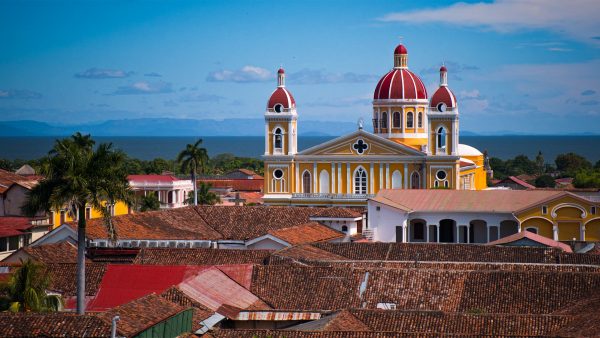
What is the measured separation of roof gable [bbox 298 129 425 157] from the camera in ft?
242

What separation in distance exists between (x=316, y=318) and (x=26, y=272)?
7475mm

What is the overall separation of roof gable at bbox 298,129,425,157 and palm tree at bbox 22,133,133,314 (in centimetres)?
4231

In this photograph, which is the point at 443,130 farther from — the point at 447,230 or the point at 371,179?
the point at 447,230

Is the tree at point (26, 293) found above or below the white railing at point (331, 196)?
below

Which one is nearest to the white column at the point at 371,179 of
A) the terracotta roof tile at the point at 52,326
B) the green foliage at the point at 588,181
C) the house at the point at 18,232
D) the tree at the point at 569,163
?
the green foliage at the point at 588,181

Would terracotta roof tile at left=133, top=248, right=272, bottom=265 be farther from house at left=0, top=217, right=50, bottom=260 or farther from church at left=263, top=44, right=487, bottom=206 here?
church at left=263, top=44, right=487, bottom=206

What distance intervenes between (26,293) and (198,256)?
13.4 metres

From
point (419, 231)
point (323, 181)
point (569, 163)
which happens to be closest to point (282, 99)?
point (323, 181)

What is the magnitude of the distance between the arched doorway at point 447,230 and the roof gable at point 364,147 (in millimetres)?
8263

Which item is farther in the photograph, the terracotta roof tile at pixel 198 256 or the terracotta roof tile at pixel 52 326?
the terracotta roof tile at pixel 198 256

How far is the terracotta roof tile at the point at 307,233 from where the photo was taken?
50625 mm

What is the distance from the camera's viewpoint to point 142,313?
28.0 meters

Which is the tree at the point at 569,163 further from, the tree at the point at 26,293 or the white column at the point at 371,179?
the tree at the point at 26,293

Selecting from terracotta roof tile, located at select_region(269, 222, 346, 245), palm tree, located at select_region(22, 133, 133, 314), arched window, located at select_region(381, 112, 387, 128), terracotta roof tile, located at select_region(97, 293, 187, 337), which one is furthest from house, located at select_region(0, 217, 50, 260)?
arched window, located at select_region(381, 112, 387, 128)
